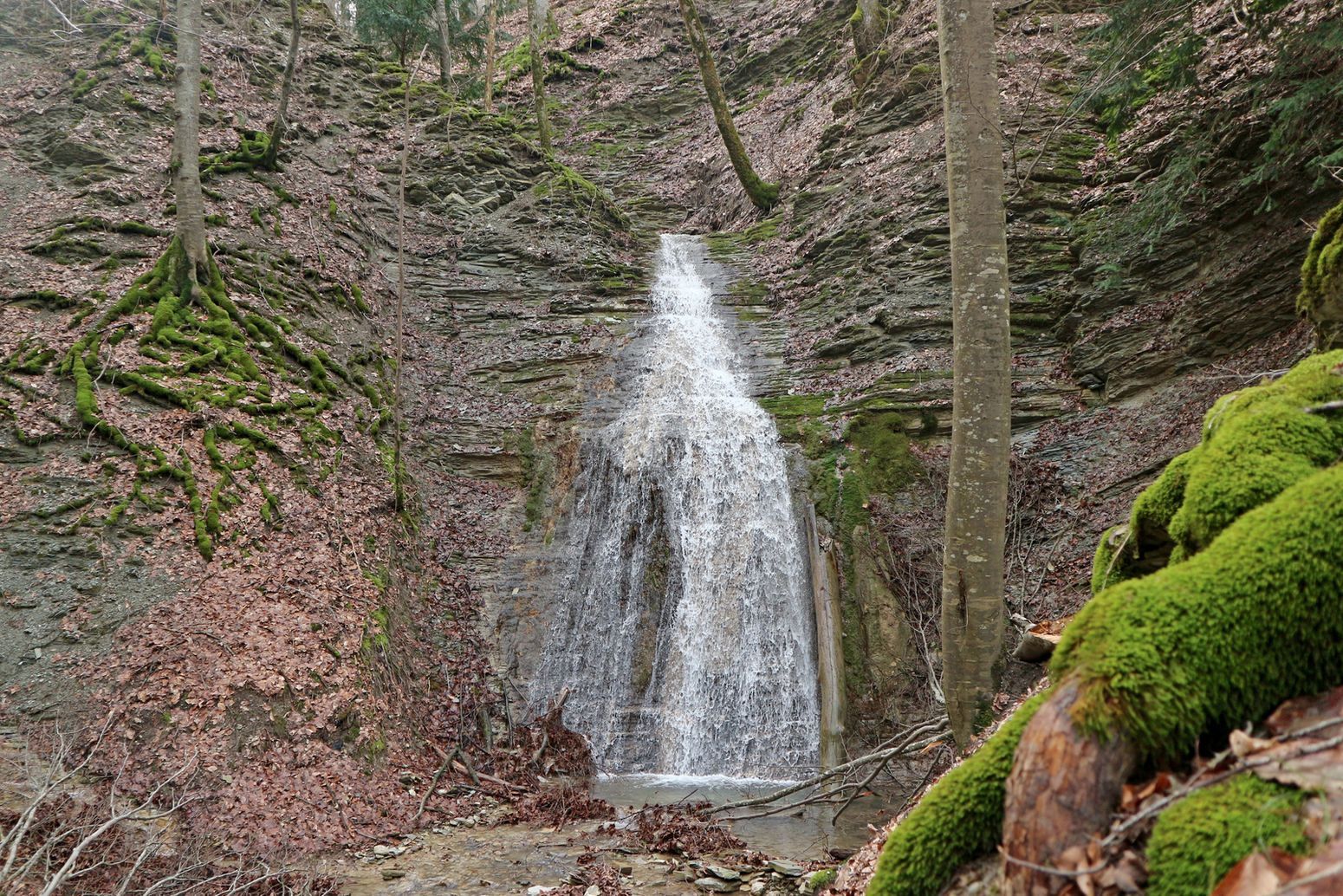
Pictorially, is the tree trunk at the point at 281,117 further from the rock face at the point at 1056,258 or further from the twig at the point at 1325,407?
the twig at the point at 1325,407

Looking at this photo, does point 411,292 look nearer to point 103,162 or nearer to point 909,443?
point 103,162

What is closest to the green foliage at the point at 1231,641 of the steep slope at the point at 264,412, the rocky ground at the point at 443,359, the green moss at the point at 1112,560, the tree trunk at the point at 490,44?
the green moss at the point at 1112,560

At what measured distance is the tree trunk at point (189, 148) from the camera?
428 inches

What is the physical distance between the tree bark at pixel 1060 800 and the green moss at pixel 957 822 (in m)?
0.25

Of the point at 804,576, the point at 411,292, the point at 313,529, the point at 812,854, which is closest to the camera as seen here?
the point at 812,854

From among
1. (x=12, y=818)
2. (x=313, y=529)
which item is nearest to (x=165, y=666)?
(x=12, y=818)

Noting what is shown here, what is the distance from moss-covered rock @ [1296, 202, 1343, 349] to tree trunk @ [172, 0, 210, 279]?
12.1 m

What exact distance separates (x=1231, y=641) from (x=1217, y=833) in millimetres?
502

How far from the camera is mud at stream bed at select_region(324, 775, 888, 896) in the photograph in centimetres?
609

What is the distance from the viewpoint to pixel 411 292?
1614 centimetres

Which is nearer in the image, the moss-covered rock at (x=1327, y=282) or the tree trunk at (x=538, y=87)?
the moss-covered rock at (x=1327, y=282)

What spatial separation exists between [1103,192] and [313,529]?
1266 centimetres

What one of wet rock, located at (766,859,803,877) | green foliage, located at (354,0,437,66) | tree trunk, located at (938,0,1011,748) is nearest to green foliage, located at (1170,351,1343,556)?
tree trunk, located at (938,0,1011,748)

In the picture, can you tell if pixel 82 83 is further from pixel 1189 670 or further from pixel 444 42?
pixel 1189 670
